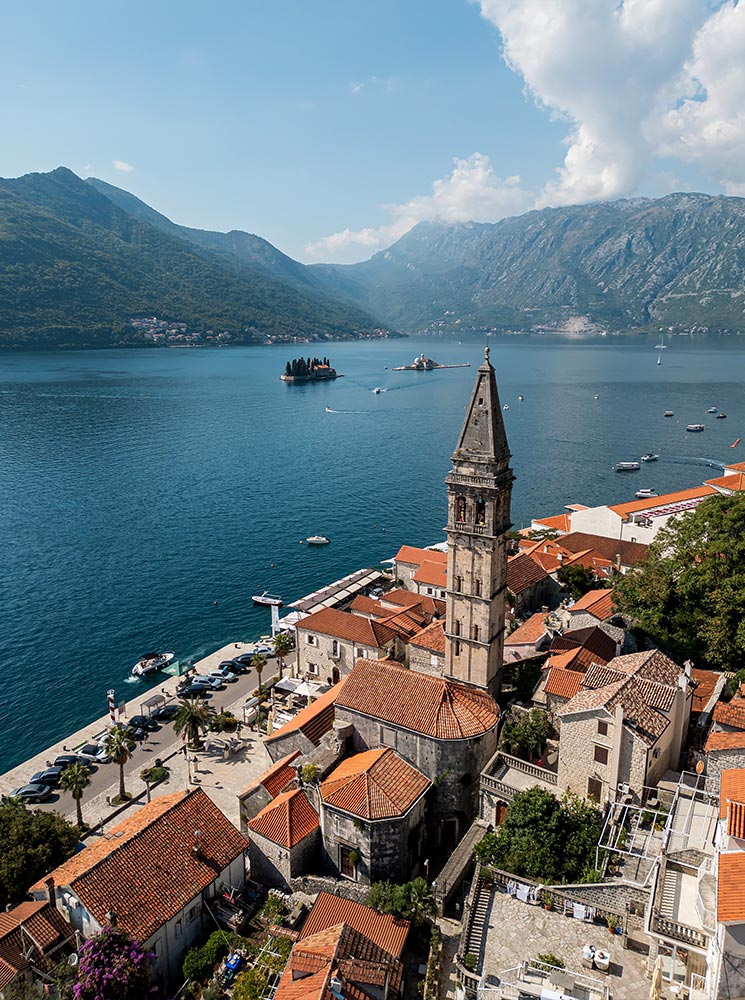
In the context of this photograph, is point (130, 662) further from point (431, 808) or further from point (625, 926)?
point (625, 926)


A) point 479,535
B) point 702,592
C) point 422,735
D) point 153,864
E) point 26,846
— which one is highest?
point 479,535

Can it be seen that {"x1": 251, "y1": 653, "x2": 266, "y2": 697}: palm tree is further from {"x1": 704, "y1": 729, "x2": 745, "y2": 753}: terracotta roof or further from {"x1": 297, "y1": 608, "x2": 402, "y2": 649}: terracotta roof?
{"x1": 704, "y1": 729, "x2": 745, "y2": 753}: terracotta roof

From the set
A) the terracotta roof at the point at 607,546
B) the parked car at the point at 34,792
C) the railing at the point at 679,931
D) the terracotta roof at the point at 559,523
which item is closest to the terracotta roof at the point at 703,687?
the railing at the point at 679,931

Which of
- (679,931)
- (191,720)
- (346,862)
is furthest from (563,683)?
(191,720)

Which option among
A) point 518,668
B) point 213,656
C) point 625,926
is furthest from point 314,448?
point 625,926

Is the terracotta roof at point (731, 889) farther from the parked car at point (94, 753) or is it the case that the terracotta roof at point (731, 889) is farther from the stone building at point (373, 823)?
the parked car at point (94, 753)

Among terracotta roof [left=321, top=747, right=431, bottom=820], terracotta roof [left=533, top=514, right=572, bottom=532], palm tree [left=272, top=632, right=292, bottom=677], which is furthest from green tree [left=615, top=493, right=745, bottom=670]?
terracotta roof [left=533, top=514, right=572, bottom=532]

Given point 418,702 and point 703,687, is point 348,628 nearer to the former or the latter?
point 418,702
